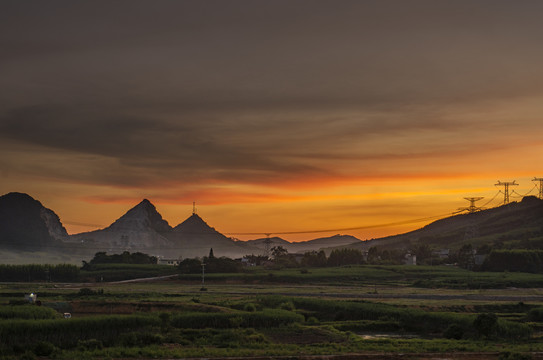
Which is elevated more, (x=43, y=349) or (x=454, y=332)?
(x=43, y=349)

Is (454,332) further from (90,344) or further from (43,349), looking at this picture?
(43,349)

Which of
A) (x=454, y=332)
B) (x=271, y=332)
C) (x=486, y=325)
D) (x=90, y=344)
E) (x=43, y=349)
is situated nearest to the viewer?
(x=43, y=349)

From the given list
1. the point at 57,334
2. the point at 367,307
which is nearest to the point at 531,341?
the point at 367,307

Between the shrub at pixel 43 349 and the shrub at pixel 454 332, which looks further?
the shrub at pixel 454 332

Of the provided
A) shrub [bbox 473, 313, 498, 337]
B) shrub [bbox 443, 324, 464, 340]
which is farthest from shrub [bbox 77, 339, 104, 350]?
shrub [bbox 473, 313, 498, 337]

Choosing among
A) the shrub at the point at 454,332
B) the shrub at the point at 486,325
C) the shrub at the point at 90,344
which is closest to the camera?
the shrub at the point at 90,344

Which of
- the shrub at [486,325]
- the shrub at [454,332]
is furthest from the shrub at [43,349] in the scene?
the shrub at [486,325]

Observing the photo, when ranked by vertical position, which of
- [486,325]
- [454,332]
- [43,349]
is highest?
[486,325]

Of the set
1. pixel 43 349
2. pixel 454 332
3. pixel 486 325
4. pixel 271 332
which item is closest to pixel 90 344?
pixel 43 349

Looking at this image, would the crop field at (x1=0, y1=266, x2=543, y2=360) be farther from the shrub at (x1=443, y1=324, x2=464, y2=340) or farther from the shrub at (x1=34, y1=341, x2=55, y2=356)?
the shrub at (x1=443, y1=324, x2=464, y2=340)

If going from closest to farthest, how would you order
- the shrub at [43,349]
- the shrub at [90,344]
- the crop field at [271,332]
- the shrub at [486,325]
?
1. the shrub at [43,349]
2. the crop field at [271,332]
3. the shrub at [90,344]
4. the shrub at [486,325]

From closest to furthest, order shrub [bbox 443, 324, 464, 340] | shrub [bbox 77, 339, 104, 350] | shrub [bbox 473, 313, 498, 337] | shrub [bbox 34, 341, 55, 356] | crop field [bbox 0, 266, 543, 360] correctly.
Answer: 1. shrub [bbox 34, 341, 55, 356]
2. crop field [bbox 0, 266, 543, 360]
3. shrub [bbox 77, 339, 104, 350]
4. shrub [bbox 473, 313, 498, 337]
5. shrub [bbox 443, 324, 464, 340]

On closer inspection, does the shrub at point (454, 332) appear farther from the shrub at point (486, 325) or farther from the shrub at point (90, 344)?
the shrub at point (90, 344)

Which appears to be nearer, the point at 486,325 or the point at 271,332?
the point at 486,325
